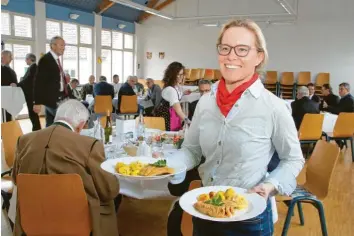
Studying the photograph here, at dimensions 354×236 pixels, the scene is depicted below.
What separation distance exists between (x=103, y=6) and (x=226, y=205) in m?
12.6

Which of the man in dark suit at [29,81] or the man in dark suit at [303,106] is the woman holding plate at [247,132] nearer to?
the man in dark suit at [303,106]

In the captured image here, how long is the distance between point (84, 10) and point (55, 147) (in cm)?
1131

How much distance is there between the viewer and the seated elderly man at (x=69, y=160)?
2.10m

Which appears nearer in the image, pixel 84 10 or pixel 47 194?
pixel 47 194

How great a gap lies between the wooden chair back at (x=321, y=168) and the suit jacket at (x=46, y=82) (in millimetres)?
3078

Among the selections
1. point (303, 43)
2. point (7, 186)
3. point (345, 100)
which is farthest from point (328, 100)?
point (7, 186)

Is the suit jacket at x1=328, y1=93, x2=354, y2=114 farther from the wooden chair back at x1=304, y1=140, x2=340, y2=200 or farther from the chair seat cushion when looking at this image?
the chair seat cushion

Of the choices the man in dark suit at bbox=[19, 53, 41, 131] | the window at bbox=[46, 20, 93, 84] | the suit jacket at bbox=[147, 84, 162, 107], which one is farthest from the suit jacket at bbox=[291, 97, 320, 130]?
the window at bbox=[46, 20, 93, 84]

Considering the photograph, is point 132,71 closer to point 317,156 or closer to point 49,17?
point 49,17

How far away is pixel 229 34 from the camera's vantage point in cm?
131

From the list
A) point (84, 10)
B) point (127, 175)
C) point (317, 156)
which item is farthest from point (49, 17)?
point (127, 175)

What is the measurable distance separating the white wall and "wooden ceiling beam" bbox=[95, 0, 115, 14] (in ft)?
10.2

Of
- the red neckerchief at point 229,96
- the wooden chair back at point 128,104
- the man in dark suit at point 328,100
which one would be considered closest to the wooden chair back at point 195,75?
the man in dark suit at point 328,100

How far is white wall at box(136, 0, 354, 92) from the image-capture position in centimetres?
1278
